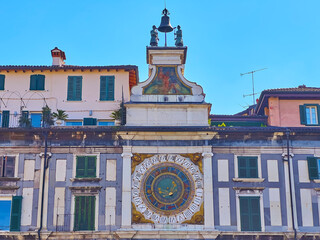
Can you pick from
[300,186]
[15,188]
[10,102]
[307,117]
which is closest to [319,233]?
[300,186]

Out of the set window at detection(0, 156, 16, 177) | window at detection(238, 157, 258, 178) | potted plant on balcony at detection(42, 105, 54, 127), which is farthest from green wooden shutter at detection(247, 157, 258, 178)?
window at detection(0, 156, 16, 177)

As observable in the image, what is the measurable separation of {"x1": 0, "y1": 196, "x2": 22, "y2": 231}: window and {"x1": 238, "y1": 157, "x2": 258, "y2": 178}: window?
43.2ft

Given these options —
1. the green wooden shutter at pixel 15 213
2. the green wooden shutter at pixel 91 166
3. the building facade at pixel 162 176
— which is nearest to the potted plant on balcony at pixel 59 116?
the building facade at pixel 162 176

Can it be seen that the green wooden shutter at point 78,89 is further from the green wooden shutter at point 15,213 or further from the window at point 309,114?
the window at point 309,114

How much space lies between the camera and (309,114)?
38.9 meters

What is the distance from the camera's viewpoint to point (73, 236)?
3244 cm

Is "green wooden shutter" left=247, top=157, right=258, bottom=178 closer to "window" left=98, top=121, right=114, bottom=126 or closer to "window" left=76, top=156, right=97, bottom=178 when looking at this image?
"window" left=76, top=156, right=97, bottom=178

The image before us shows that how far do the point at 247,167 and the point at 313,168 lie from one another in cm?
397

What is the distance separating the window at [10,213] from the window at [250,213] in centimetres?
1299

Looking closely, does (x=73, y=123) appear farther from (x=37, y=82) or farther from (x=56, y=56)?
A: (x=56, y=56)

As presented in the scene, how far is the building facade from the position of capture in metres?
32.8

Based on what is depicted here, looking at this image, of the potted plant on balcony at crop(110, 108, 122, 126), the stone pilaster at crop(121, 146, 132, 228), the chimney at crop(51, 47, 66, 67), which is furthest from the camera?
the chimney at crop(51, 47, 66, 67)

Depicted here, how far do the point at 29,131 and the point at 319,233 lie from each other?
18122 mm

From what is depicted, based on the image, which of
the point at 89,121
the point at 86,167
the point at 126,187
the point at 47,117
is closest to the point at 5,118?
the point at 47,117
